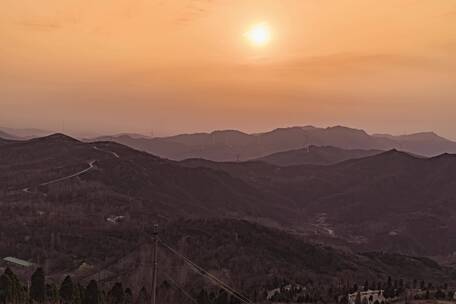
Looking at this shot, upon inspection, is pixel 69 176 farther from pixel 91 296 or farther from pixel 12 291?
pixel 12 291

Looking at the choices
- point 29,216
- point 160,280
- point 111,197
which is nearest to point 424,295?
point 160,280

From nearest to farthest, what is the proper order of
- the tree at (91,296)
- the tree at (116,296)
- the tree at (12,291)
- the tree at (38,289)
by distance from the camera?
the tree at (12,291), the tree at (91,296), the tree at (116,296), the tree at (38,289)

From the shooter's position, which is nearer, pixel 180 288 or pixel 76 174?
pixel 180 288

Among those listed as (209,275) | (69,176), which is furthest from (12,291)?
(69,176)

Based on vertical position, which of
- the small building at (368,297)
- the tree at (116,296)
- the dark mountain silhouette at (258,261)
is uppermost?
the small building at (368,297)

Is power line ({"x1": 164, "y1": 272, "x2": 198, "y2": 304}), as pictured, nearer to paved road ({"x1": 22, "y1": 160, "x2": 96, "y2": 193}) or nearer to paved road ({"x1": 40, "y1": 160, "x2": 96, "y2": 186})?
paved road ({"x1": 22, "y1": 160, "x2": 96, "y2": 193})

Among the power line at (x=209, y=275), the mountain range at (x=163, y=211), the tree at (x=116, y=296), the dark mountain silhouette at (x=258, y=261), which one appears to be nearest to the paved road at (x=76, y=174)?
the mountain range at (x=163, y=211)

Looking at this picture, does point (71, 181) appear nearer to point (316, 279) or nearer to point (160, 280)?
point (160, 280)

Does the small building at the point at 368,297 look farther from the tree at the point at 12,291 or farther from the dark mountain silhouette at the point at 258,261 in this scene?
the tree at the point at 12,291
